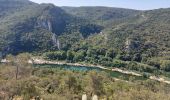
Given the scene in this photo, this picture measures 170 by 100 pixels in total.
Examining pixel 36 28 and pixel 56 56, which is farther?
pixel 36 28

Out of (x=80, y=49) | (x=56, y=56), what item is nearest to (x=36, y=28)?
(x=80, y=49)

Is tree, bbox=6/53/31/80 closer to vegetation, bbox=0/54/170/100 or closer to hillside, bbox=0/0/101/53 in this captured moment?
vegetation, bbox=0/54/170/100

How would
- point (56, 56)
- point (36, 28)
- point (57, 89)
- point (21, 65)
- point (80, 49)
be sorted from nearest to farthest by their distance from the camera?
point (57, 89), point (21, 65), point (56, 56), point (80, 49), point (36, 28)

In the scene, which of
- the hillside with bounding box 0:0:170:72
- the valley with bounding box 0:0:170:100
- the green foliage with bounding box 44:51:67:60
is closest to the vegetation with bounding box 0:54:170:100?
the valley with bounding box 0:0:170:100

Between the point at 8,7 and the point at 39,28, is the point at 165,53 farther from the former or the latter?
the point at 8,7

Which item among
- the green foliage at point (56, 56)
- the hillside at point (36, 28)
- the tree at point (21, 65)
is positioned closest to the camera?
the tree at point (21, 65)

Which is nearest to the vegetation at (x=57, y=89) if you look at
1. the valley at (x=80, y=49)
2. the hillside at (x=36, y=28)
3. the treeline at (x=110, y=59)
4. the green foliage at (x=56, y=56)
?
→ the valley at (x=80, y=49)

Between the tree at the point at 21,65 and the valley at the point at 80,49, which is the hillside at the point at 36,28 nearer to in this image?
the valley at the point at 80,49

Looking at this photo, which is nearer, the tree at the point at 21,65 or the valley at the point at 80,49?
the tree at the point at 21,65

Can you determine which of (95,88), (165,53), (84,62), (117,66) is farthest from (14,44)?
(95,88)

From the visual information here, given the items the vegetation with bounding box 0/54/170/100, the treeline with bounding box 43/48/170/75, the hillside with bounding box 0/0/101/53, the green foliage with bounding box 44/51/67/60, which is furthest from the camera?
the hillside with bounding box 0/0/101/53

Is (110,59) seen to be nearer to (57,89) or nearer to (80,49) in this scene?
(80,49)
